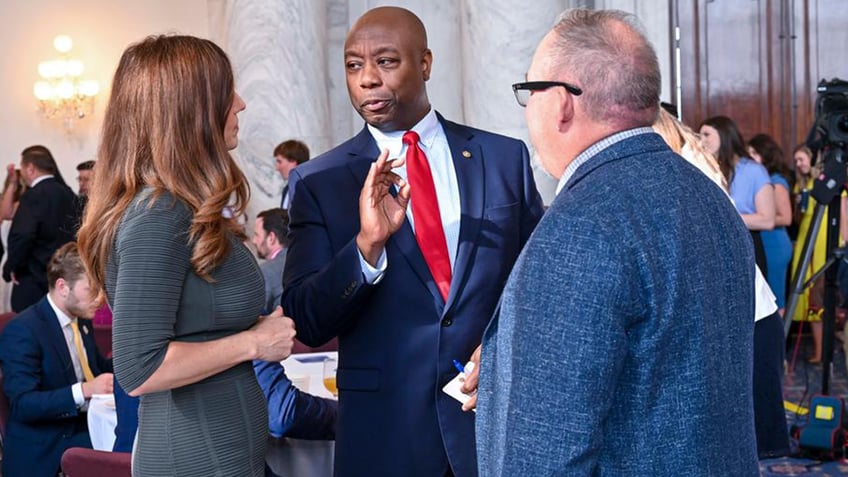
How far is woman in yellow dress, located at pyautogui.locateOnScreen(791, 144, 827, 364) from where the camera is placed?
798 centimetres

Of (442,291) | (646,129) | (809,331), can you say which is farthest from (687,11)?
(646,129)

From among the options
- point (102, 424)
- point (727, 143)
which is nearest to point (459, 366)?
point (102, 424)

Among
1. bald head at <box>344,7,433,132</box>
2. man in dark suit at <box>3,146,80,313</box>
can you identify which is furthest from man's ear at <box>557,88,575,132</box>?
man in dark suit at <box>3,146,80,313</box>

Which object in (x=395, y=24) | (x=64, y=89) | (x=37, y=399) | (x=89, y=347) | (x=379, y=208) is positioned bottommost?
(x=37, y=399)

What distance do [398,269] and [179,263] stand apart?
1.72 ft

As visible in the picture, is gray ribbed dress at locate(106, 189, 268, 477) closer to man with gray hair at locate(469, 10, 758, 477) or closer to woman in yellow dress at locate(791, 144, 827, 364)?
man with gray hair at locate(469, 10, 758, 477)

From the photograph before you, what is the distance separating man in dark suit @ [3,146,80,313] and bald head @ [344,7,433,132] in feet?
19.2

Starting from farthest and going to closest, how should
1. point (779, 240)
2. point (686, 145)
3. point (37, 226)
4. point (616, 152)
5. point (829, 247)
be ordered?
point (37, 226)
point (779, 240)
point (829, 247)
point (686, 145)
point (616, 152)

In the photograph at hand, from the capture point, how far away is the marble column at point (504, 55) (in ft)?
23.3

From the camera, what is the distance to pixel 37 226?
8070 millimetres

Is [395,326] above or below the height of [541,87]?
below

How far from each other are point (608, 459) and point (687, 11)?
301 inches

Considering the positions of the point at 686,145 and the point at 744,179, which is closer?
the point at 686,145

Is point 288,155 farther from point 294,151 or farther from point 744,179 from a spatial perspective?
point 744,179
